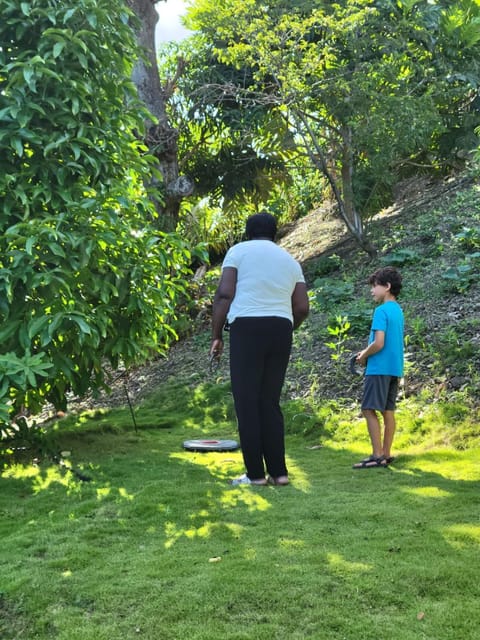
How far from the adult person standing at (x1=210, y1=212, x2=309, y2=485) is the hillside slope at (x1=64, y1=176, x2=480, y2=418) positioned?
2099 mm

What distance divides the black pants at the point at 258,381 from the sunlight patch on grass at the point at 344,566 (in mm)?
1456

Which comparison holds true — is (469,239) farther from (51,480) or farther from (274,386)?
(51,480)

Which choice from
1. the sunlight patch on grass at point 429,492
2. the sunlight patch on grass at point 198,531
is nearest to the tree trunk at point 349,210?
the sunlight patch on grass at point 429,492

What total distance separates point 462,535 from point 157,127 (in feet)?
32.7

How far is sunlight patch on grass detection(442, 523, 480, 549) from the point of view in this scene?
3074 mm

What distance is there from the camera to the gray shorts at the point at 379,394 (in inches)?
196

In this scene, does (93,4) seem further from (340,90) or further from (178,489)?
(340,90)

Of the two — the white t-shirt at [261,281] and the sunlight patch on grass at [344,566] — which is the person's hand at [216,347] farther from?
the sunlight patch on grass at [344,566]

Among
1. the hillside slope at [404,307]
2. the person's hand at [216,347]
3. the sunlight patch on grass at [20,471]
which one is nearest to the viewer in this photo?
the person's hand at [216,347]

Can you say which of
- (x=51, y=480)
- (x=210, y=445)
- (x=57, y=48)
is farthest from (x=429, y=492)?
(x=57, y=48)

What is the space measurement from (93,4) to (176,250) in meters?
2.18

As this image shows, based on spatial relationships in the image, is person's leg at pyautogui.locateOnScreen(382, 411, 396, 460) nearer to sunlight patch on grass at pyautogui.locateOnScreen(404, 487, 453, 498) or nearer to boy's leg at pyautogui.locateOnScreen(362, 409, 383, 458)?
boy's leg at pyautogui.locateOnScreen(362, 409, 383, 458)

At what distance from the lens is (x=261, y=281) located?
435 cm

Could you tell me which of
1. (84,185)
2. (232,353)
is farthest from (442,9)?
(232,353)
